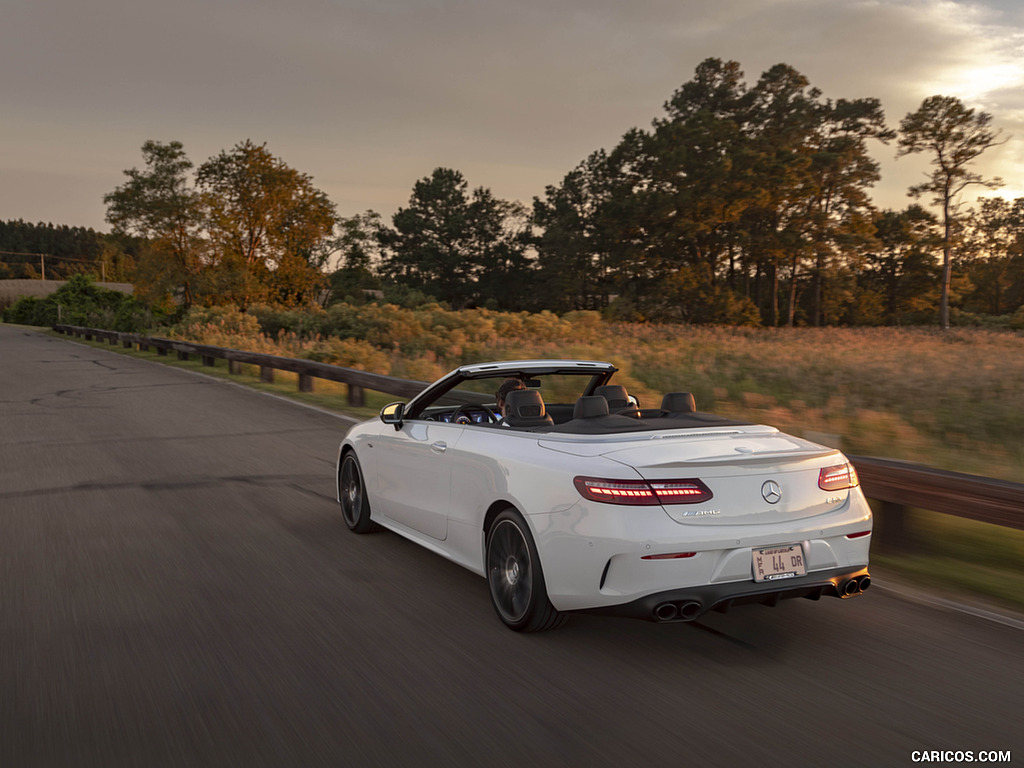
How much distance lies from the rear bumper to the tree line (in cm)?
4112

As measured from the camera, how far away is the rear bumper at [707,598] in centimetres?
376

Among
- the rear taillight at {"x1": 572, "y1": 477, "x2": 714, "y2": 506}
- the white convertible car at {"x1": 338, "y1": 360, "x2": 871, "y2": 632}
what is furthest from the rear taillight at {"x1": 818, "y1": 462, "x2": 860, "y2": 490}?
the rear taillight at {"x1": 572, "y1": 477, "x2": 714, "y2": 506}

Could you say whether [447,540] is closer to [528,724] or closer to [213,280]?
[528,724]

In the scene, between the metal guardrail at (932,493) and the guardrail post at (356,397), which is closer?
the metal guardrail at (932,493)

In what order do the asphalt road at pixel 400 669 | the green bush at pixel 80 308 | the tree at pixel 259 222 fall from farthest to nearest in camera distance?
the green bush at pixel 80 308
the tree at pixel 259 222
the asphalt road at pixel 400 669

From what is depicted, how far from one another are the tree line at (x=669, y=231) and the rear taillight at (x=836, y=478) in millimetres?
40961

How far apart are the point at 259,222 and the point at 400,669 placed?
41.6 meters

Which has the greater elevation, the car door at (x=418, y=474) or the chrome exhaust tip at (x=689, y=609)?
the car door at (x=418, y=474)

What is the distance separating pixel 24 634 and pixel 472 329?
2514cm

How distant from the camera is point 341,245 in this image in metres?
60.0

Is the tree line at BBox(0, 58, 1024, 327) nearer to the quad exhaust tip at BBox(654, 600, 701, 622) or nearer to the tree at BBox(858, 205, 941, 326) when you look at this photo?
the tree at BBox(858, 205, 941, 326)

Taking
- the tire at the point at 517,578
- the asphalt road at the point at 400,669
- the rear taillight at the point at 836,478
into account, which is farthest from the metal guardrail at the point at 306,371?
the rear taillight at the point at 836,478

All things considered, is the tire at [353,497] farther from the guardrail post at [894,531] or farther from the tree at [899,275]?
the tree at [899,275]

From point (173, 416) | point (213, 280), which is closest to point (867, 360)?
point (173, 416)
